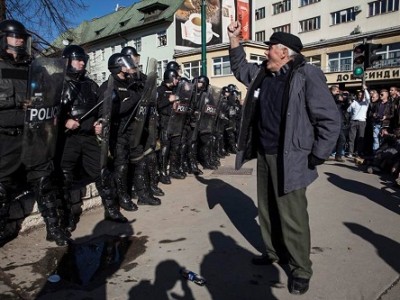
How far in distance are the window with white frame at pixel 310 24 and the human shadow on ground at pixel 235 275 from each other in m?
41.4

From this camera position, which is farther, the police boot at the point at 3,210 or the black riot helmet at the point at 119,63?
the black riot helmet at the point at 119,63

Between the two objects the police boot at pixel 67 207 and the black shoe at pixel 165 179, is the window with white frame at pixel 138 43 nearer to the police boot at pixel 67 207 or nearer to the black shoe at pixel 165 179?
the black shoe at pixel 165 179

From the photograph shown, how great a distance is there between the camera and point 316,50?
33781 mm

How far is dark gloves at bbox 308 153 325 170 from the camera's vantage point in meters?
2.92

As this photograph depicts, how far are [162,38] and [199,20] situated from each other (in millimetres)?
4570

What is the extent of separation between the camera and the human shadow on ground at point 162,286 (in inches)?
110

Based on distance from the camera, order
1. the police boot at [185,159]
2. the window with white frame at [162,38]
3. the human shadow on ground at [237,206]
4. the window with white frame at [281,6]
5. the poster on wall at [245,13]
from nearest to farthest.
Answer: the human shadow on ground at [237,206], the police boot at [185,159], the window with white frame at [162,38], the window with white frame at [281,6], the poster on wall at [245,13]

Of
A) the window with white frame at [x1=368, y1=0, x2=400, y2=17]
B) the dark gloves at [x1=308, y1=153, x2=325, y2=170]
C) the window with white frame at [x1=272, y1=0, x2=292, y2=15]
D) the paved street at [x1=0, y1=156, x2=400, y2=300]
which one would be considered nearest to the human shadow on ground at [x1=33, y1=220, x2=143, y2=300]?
the paved street at [x1=0, y1=156, x2=400, y2=300]

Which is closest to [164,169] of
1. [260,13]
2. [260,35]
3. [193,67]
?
[193,67]

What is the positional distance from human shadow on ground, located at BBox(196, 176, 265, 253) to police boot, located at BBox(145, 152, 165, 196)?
80cm

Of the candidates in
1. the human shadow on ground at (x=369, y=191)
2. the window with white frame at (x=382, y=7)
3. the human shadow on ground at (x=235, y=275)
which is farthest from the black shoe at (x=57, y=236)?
the window with white frame at (x=382, y=7)

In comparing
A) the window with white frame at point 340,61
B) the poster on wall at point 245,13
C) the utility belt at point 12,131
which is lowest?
the utility belt at point 12,131

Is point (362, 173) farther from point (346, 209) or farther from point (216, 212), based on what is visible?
point (216, 212)

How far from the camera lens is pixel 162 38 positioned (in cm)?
4050
